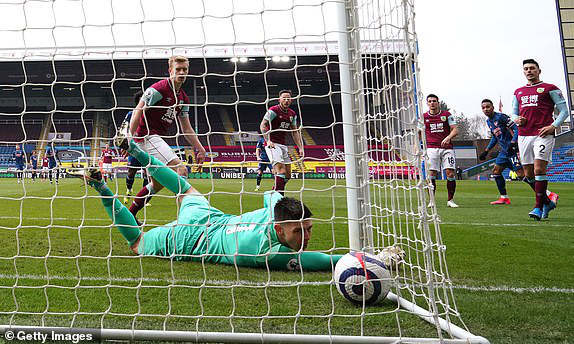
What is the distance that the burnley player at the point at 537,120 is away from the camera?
6.03 metres

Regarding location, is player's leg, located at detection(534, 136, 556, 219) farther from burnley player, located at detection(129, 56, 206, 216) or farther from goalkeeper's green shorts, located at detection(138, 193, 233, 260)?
goalkeeper's green shorts, located at detection(138, 193, 233, 260)

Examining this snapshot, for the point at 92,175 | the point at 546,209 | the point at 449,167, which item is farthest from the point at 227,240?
the point at 449,167

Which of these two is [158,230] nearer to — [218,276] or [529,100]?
[218,276]

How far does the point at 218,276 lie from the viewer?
2.98 m

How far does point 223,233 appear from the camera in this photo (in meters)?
3.26

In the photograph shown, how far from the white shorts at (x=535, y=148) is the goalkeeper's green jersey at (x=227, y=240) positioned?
14.2 feet

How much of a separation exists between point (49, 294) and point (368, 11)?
2.46 metres

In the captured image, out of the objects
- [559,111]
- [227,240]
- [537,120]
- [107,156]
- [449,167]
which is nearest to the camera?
[227,240]

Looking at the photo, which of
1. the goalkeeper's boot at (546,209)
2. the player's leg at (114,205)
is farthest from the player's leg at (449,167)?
the player's leg at (114,205)

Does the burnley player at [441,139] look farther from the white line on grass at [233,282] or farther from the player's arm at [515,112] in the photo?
the white line on grass at [233,282]

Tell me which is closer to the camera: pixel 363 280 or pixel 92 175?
pixel 363 280

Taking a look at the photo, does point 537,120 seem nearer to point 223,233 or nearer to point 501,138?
point 501,138

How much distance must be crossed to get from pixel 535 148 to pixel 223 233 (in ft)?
15.6

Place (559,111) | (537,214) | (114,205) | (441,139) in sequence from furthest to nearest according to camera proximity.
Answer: (441,139) < (537,214) < (559,111) < (114,205)
